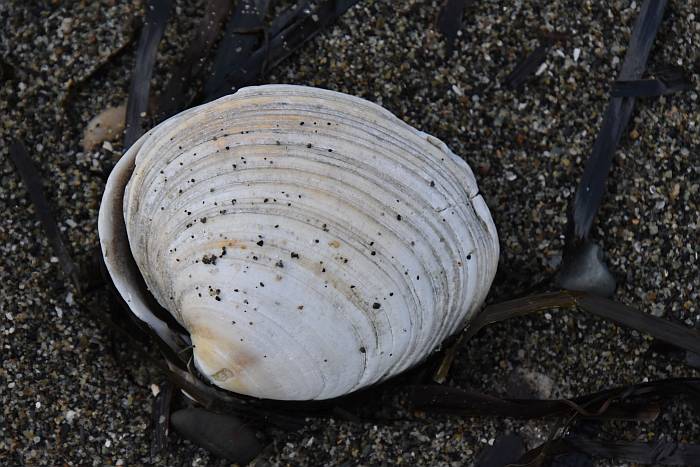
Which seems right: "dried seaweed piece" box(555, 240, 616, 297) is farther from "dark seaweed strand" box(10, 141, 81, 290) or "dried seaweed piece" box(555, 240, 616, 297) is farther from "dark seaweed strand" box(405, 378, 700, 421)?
"dark seaweed strand" box(10, 141, 81, 290)

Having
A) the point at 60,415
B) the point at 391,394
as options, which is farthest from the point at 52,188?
the point at 391,394

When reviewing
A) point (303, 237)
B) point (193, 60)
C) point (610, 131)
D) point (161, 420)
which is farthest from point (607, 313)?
point (193, 60)

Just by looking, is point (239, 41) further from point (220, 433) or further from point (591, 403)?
point (591, 403)

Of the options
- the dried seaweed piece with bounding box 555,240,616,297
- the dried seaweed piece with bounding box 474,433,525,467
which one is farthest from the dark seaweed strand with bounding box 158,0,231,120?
the dried seaweed piece with bounding box 474,433,525,467

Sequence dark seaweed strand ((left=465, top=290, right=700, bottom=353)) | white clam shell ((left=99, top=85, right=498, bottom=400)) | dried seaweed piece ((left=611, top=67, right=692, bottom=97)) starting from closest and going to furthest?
white clam shell ((left=99, top=85, right=498, bottom=400)), dark seaweed strand ((left=465, top=290, right=700, bottom=353)), dried seaweed piece ((left=611, top=67, right=692, bottom=97))

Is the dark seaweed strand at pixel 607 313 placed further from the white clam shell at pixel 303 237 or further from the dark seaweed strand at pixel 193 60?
the dark seaweed strand at pixel 193 60

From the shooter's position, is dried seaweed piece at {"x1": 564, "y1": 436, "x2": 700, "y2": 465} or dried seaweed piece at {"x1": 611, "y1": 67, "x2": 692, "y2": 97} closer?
dried seaweed piece at {"x1": 564, "y1": 436, "x2": 700, "y2": 465}

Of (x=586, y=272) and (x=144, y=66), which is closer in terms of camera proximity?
(x=586, y=272)

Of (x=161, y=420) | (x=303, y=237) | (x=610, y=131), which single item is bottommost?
(x=161, y=420)
